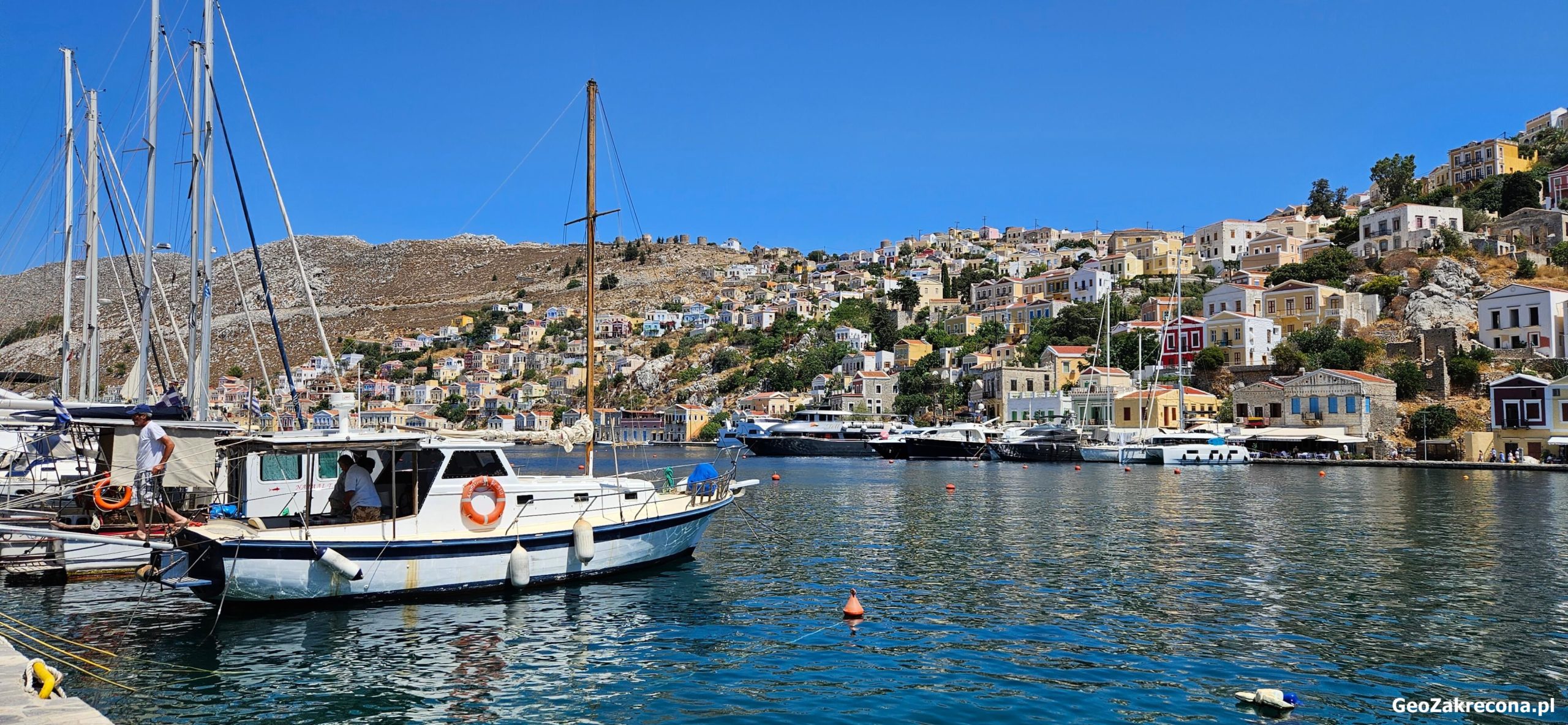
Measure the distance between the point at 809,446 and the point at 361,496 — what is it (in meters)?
74.4

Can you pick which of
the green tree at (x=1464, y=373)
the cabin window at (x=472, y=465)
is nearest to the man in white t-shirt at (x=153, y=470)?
the cabin window at (x=472, y=465)

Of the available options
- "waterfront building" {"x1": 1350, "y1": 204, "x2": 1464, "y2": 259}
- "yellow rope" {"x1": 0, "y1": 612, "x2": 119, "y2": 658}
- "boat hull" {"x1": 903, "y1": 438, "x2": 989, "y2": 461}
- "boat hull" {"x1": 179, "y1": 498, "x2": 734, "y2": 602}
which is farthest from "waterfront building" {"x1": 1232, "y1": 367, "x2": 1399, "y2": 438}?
"yellow rope" {"x1": 0, "y1": 612, "x2": 119, "y2": 658}

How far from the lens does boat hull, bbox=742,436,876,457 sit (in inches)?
3521

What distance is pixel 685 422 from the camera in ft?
430

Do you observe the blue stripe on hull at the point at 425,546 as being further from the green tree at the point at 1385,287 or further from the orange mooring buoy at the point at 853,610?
the green tree at the point at 1385,287

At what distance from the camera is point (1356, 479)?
49000mm

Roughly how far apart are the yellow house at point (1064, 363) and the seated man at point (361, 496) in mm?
89044

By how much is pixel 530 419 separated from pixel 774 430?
5687 centimetres

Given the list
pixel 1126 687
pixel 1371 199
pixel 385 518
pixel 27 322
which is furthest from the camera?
pixel 1371 199

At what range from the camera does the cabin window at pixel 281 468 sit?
54.9 feet

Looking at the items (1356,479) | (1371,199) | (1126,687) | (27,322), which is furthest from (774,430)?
(1371,199)

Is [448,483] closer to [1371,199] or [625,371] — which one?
[625,371]

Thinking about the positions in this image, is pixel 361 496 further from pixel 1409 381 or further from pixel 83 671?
pixel 1409 381

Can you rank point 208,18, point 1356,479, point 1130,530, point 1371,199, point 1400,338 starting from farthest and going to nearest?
point 1371,199, point 1400,338, point 1356,479, point 1130,530, point 208,18
